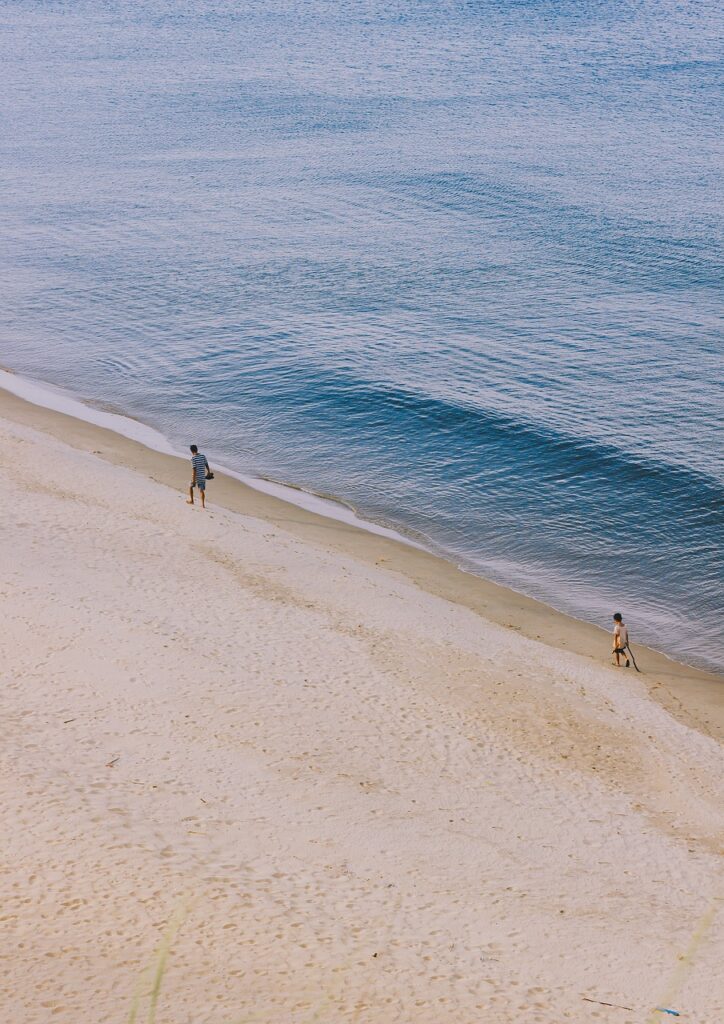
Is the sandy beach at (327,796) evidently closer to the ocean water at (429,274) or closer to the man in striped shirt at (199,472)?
the man in striped shirt at (199,472)

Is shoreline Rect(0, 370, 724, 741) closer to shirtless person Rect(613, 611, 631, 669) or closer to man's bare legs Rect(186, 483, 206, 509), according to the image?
shirtless person Rect(613, 611, 631, 669)

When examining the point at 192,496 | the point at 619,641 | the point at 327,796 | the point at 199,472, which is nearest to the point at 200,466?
the point at 199,472

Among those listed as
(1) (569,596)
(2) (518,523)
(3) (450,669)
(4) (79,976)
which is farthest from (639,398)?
(4) (79,976)

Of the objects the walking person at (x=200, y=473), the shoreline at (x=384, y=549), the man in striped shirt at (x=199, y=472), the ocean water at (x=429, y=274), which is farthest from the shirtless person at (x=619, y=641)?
the man in striped shirt at (x=199, y=472)

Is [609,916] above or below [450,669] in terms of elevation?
below

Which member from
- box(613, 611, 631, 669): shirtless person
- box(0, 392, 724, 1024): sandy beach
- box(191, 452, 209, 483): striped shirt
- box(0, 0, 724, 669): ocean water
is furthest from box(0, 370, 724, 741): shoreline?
box(191, 452, 209, 483): striped shirt

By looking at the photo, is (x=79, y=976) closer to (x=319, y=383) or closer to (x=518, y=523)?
(x=518, y=523)
